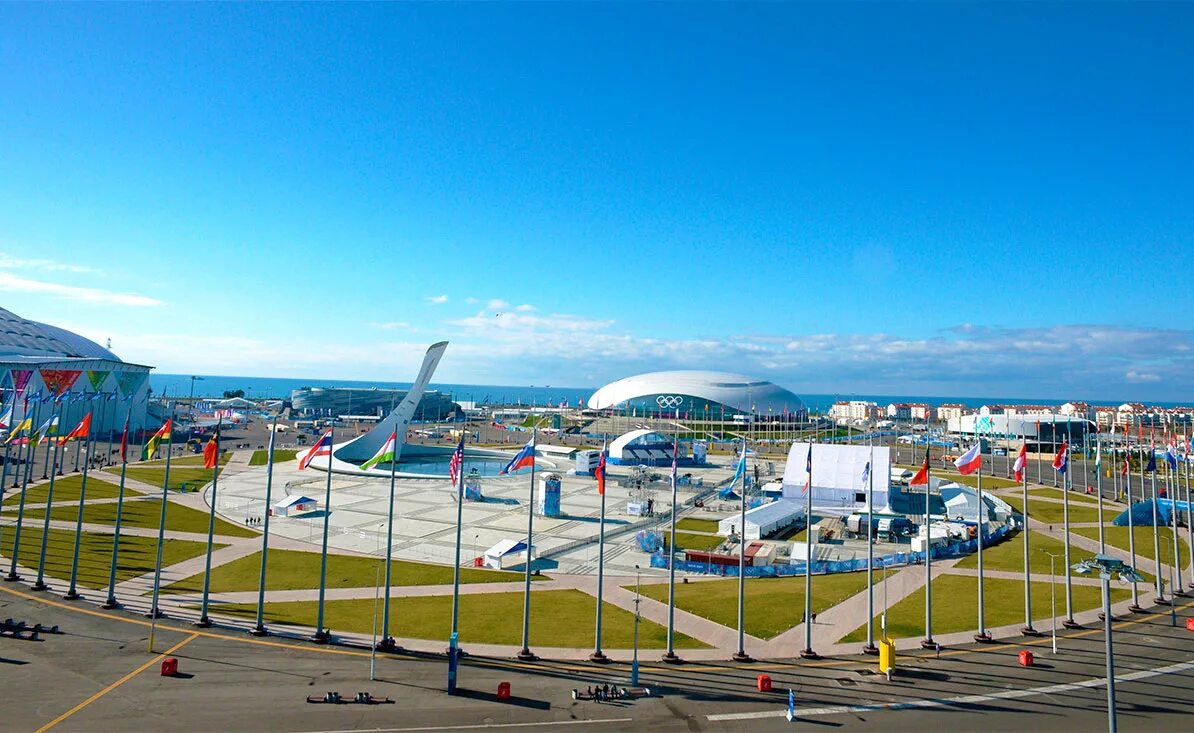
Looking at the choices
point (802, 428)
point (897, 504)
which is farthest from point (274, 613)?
point (802, 428)

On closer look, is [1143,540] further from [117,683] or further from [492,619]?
[117,683]

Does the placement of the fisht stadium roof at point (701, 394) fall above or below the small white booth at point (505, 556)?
above

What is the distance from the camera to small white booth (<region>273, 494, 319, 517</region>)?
6147 centimetres

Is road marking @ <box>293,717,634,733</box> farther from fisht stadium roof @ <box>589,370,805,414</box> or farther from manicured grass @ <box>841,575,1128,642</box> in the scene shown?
fisht stadium roof @ <box>589,370,805,414</box>

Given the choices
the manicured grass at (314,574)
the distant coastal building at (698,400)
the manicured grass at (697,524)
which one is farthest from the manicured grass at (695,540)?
the distant coastal building at (698,400)

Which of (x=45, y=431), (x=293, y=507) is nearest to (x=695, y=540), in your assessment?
(x=293, y=507)

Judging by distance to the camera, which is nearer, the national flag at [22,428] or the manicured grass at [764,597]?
the manicured grass at [764,597]

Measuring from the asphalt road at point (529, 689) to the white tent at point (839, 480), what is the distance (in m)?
34.2

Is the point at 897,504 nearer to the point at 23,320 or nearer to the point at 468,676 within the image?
the point at 468,676

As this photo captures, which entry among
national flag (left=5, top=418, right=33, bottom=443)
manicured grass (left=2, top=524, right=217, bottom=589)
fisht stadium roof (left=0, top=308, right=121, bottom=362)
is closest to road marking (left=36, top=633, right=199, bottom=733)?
manicured grass (left=2, top=524, right=217, bottom=589)

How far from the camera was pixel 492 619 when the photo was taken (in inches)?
1361

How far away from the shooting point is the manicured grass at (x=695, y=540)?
55519 millimetres

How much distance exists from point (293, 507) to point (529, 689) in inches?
1723

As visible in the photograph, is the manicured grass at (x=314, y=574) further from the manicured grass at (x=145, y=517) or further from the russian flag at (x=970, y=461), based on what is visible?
the russian flag at (x=970, y=461)
